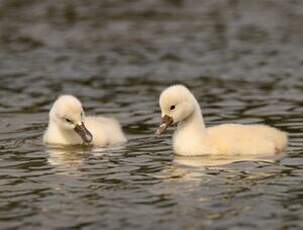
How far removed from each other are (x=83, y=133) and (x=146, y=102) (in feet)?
11.7

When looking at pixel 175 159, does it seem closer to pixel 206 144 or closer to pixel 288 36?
pixel 206 144

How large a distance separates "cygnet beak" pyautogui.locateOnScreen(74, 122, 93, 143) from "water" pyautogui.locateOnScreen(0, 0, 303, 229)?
164mm

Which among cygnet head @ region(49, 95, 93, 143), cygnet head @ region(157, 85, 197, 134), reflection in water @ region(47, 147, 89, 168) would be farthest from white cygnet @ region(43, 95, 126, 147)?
cygnet head @ region(157, 85, 197, 134)

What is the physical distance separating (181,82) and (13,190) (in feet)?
27.0

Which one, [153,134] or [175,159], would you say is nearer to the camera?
[175,159]

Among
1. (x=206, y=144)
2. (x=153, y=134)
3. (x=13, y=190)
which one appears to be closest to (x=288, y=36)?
(x=153, y=134)

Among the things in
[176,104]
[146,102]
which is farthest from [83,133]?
[146,102]

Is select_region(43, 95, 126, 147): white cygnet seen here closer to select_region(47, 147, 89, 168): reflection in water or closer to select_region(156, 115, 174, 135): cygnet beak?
select_region(47, 147, 89, 168): reflection in water

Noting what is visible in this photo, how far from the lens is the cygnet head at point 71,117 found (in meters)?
13.9

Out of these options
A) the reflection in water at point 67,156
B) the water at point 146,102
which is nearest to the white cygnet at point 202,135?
the water at point 146,102

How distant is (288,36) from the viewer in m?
23.7

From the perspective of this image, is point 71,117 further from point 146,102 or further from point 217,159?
point 146,102

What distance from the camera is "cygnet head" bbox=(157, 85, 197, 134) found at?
1301 cm

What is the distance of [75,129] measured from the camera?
46.1ft
